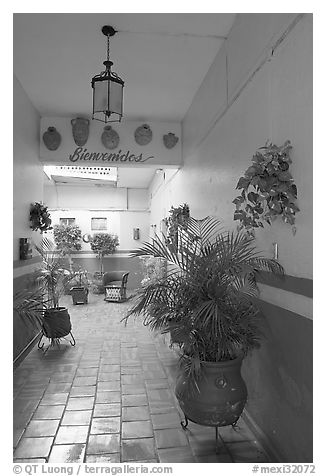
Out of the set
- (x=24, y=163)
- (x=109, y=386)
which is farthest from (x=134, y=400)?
(x=24, y=163)

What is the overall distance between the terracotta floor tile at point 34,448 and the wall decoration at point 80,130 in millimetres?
4130

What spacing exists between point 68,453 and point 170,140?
14.8 ft

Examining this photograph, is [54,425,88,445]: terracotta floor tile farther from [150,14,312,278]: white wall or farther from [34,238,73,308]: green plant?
[34,238,73,308]: green plant

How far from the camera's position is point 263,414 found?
8.36 ft

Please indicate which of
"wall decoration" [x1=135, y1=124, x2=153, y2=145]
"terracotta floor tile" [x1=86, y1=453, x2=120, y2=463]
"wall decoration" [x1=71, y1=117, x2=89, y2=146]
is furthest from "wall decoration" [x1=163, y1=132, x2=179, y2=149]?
"terracotta floor tile" [x1=86, y1=453, x2=120, y2=463]

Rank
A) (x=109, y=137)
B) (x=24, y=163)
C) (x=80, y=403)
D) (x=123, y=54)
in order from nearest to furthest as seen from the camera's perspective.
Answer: (x=80, y=403)
(x=123, y=54)
(x=24, y=163)
(x=109, y=137)

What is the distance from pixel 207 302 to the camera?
218cm

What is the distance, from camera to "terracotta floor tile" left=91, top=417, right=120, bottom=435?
8.76ft

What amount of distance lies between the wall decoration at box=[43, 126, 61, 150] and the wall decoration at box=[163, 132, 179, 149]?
1.68m

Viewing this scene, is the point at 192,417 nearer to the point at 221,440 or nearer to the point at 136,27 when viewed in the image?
the point at 221,440

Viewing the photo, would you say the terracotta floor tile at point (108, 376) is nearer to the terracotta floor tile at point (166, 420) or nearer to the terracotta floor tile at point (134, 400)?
the terracotta floor tile at point (134, 400)

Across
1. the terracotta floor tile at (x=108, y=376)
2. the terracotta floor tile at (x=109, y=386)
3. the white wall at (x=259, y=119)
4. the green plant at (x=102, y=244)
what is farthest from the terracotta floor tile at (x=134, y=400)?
the green plant at (x=102, y=244)

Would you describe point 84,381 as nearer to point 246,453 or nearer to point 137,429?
point 137,429
